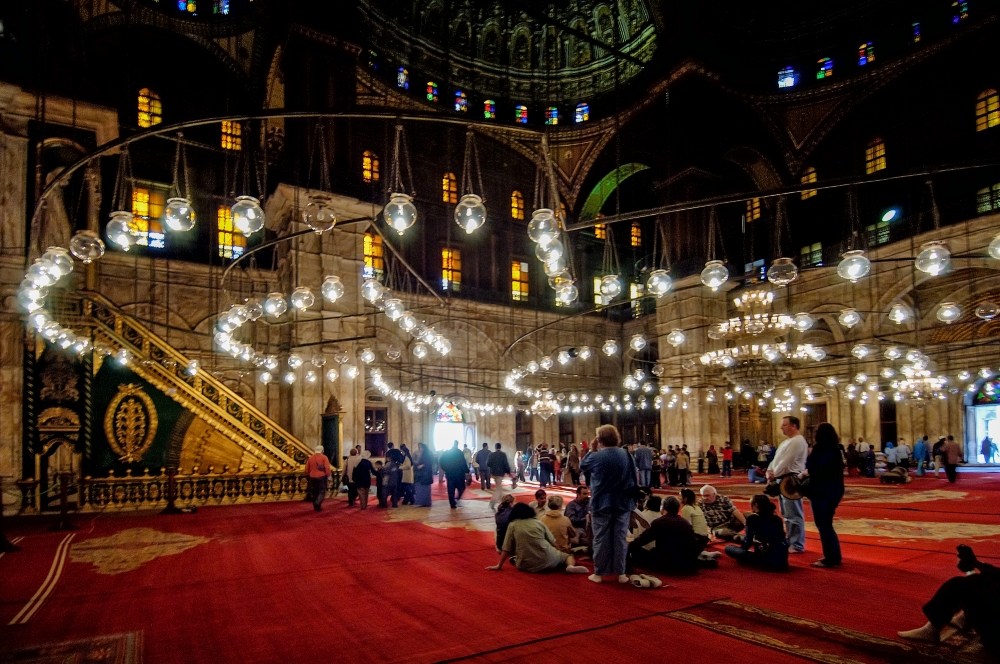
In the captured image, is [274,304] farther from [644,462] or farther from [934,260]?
[644,462]

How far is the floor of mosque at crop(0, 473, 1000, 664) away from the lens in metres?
3.80

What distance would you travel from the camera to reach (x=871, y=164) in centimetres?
2016

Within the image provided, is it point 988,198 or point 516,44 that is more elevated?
point 516,44

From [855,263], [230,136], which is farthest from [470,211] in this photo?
[230,136]

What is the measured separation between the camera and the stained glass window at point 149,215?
1731 cm

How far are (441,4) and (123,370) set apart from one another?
17.1m

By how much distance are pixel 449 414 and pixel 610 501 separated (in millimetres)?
17249

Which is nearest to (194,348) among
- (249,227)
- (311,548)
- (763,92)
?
(311,548)

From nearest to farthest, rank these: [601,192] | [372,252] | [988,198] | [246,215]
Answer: [246,215], [988,198], [372,252], [601,192]

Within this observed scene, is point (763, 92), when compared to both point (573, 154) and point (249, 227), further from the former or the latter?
point (249, 227)

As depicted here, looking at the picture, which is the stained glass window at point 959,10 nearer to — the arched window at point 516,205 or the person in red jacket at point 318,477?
the arched window at point 516,205

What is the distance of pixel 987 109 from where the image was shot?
56.7 feet

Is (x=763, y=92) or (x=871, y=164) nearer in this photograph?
(x=871, y=164)

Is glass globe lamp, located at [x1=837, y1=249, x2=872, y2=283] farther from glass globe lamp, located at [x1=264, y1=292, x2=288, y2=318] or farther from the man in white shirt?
glass globe lamp, located at [x1=264, y1=292, x2=288, y2=318]
